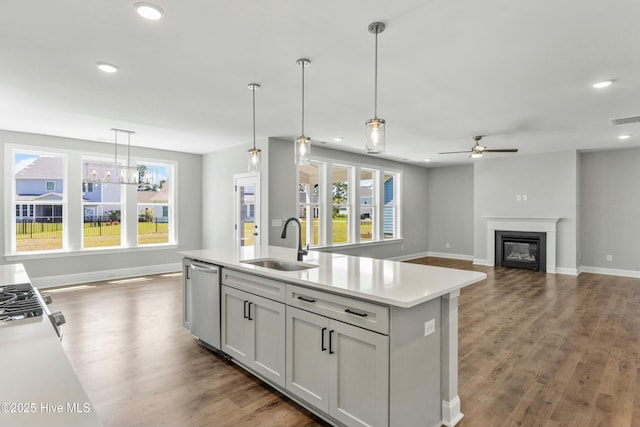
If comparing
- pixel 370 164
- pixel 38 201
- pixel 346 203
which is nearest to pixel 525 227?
pixel 370 164

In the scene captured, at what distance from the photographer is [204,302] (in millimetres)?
3201

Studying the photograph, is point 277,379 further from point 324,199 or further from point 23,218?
point 23,218

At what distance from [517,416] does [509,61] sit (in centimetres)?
272

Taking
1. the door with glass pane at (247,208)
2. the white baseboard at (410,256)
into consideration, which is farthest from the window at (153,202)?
the white baseboard at (410,256)

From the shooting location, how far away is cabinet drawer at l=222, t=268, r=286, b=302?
2.43 metres

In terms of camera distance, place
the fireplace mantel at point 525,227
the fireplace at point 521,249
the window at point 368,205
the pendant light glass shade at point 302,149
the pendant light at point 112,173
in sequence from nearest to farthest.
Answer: the pendant light glass shade at point 302,149 < the pendant light at point 112,173 < the fireplace mantel at point 525,227 < the fireplace at point 521,249 < the window at point 368,205

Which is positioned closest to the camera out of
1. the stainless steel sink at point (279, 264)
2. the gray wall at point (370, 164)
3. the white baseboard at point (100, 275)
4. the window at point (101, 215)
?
the stainless steel sink at point (279, 264)

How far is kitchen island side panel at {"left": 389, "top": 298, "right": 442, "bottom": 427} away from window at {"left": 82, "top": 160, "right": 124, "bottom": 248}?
249 inches

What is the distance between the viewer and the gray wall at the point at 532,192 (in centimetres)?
703

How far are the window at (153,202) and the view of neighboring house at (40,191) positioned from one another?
4.21 ft

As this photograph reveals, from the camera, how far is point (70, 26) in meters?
2.35

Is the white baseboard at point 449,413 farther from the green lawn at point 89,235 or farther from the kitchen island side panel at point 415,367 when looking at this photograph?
the green lawn at point 89,235

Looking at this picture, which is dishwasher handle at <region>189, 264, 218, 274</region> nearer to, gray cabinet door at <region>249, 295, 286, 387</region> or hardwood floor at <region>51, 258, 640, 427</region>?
gray cabinet door at <region>249, 295, 286, 387</region>

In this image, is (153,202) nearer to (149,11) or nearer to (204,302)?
(204,302)
